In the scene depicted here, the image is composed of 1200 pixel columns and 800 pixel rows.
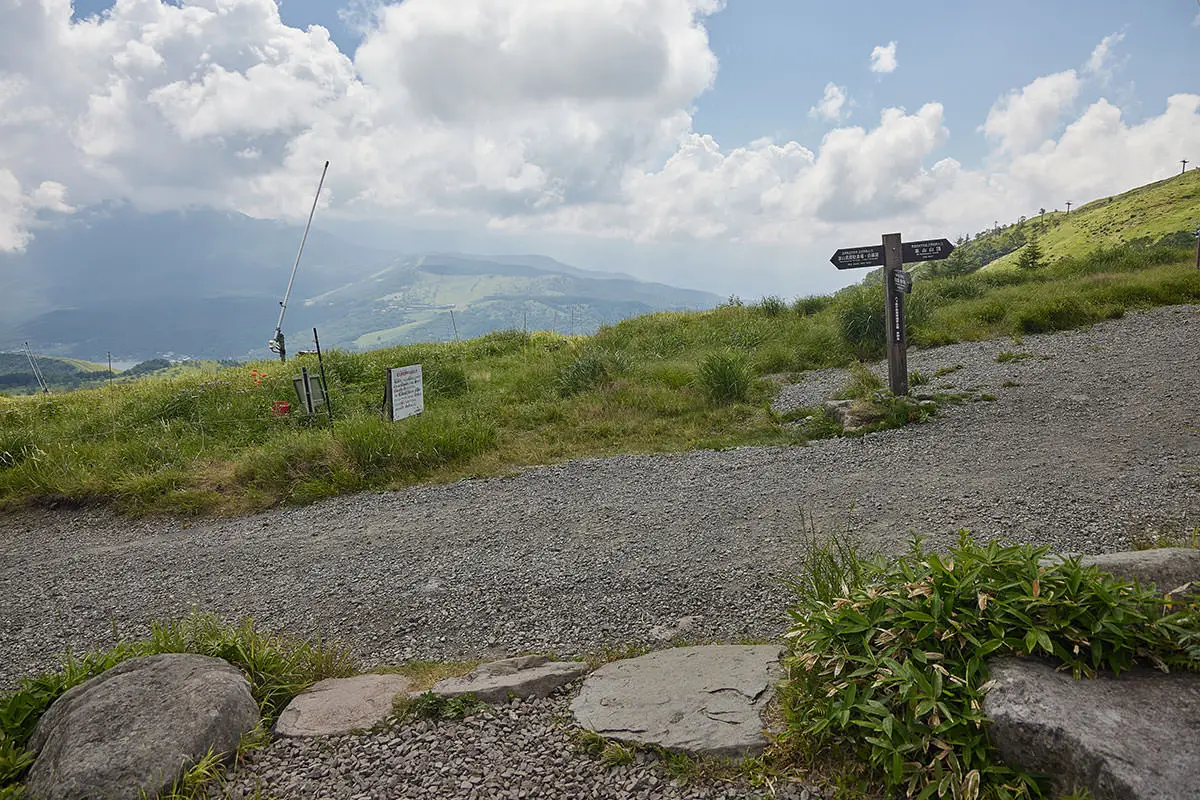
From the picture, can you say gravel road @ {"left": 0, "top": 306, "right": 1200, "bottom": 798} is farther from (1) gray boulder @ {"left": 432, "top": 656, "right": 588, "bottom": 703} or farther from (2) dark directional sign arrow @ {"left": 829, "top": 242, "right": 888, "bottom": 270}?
(2) dark directional sign arrow @ {"left": 829, "top": 242, "right": 888, "bottom": 270}

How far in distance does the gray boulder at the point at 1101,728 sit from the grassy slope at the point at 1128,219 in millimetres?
35105

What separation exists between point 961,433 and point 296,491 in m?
7.64

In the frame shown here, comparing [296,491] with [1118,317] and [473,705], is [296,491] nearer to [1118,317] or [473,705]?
[473,705]

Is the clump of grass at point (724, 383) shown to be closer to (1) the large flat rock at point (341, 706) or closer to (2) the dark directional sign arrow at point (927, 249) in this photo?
(2) the dark directional sign arrow at point (927, 249)

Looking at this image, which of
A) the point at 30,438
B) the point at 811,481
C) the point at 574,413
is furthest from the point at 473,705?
the point at 30,438

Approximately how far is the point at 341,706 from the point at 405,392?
22.6 feet

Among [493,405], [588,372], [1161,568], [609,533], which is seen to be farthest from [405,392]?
[1161,568]

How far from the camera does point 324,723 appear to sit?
2.97 meters

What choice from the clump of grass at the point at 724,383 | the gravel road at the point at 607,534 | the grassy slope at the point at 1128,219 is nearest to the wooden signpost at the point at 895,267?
the gravel road at the point at 607,534

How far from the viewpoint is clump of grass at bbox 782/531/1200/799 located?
2.07 meters

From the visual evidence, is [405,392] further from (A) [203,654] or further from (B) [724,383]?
(A) [203,654]

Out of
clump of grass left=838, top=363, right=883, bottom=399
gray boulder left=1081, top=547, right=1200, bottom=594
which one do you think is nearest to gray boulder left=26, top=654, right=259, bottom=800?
gray boulder left=1081, top=547, right=1200, bottom=594

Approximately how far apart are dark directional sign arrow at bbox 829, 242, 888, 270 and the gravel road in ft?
7.43

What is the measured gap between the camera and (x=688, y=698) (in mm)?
2871
